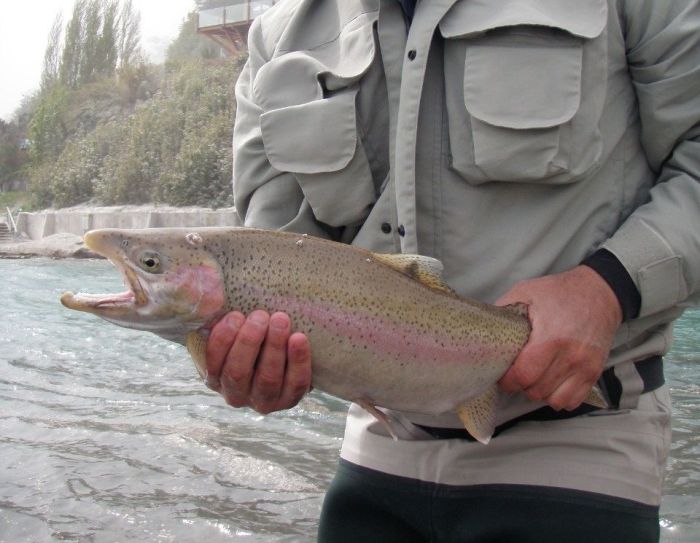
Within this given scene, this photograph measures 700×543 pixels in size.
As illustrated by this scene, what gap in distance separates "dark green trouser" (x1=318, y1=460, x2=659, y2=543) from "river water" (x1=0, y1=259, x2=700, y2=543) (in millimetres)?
1444

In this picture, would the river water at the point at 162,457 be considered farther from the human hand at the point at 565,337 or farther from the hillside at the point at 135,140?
the hillside at the point at 135,140

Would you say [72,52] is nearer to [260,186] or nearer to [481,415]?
[260,186]

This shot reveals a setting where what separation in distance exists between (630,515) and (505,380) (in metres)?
0.33

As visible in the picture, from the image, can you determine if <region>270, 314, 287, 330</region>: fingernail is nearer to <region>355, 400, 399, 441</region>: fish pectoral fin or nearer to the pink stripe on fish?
the pink stripe on fish

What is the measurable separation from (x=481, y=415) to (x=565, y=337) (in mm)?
227

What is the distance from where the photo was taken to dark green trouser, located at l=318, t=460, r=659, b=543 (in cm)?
146

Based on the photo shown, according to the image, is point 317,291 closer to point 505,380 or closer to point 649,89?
point 505,380

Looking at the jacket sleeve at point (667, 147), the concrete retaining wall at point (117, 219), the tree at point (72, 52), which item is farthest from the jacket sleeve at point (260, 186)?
the tree at point (72, 52)

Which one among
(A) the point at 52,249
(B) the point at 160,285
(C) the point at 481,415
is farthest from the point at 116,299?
(A) the point at 52,249

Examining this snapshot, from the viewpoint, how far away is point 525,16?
154cm

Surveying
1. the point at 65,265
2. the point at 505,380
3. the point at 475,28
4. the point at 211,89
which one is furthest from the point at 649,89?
the point at 211,89

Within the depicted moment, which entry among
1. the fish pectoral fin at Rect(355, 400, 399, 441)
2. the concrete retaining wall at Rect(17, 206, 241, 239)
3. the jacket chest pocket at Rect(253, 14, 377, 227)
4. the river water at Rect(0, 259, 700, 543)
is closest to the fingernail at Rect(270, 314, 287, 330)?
the fish pectoral fin at Rect(355, 400, 399, 441)

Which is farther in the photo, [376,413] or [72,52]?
[72,52]

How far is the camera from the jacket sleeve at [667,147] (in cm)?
152
